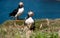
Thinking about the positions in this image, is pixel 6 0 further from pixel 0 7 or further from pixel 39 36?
pixel 39 36

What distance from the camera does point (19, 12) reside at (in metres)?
16.0

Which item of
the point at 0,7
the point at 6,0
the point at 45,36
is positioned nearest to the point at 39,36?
the point at 45,36

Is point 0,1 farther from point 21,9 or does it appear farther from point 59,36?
point 59,36

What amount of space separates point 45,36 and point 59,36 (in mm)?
222

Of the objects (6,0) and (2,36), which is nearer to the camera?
(2,36)

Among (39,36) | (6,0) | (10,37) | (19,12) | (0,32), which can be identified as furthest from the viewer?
(6,0)

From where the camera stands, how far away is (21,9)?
16359mm

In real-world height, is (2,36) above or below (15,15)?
above

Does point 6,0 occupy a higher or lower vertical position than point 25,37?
lower

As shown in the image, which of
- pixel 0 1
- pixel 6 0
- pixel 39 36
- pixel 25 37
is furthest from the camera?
pixel 6 0

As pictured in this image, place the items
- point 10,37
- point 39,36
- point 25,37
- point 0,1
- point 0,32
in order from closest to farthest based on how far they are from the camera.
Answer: point 39,36
point 25,37
point 10,37
point 0,32
point 0,1

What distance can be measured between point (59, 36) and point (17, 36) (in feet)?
2.14

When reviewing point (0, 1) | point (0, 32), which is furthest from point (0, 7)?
point (0, 32)

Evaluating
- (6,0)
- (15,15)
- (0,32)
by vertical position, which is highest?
(0,32)
